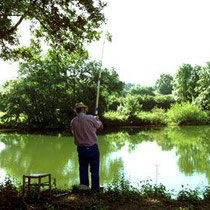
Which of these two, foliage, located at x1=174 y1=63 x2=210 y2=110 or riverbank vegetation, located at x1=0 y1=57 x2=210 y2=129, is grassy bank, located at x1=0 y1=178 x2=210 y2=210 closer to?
riverbank vegetation, located at x1=0 y1=57 x2=210 y2=129

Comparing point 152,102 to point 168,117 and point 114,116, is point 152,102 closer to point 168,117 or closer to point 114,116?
point 168,117

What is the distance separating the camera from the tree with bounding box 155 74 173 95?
267ft

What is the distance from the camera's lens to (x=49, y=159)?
16.0 meters

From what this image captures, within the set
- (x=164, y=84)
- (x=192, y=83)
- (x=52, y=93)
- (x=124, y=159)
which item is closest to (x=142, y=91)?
(x=164, y=84)

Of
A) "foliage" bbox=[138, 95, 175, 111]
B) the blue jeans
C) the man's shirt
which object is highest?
"foliage" bbox=[138, 95, 175, 111]

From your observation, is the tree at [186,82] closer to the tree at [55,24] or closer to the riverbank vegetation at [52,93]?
the riverbank vegetation at [52,93]

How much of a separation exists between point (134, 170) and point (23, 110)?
18364 mm

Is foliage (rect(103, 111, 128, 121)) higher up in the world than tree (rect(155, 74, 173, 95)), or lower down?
lower down

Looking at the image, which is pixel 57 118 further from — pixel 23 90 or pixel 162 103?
pixel 162 103

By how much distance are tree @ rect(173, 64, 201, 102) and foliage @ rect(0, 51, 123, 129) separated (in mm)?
22538

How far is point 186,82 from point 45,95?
2783 centimetres

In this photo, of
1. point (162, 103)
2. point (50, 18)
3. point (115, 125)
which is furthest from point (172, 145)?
point (162, 103)

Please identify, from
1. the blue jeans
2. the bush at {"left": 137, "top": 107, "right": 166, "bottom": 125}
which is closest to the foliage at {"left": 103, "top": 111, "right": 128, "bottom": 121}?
the bush at {"left": 137, "top": 107, "right": 166, "bottom": 125}

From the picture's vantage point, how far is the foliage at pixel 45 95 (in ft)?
97.8
